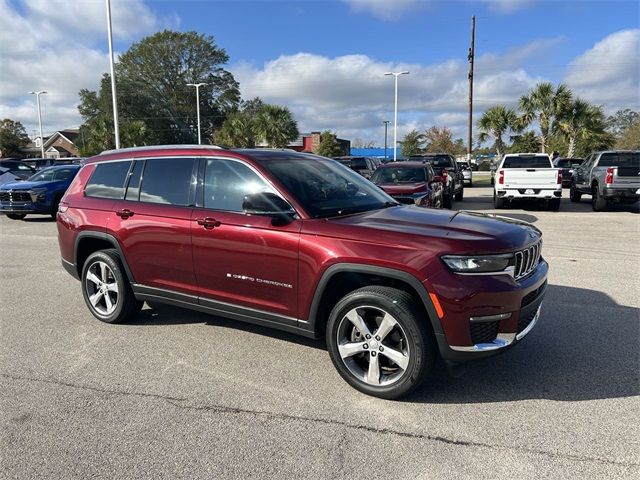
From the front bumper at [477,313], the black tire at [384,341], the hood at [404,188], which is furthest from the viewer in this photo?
the hood at [404,188]

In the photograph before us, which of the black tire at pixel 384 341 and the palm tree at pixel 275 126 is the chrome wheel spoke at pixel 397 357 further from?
the palm tree at pixel 275 126

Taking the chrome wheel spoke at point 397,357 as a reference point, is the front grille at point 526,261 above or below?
above

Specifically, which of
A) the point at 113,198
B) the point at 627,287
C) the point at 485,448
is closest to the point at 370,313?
the point at 485,448

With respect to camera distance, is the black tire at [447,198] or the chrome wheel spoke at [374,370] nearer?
the chrome wheel spoke at [374,370]

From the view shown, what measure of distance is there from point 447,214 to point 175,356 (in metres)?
2.68

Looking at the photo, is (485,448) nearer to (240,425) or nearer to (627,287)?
(240,425)

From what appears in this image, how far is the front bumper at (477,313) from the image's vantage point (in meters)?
3.22

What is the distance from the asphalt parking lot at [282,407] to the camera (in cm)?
281

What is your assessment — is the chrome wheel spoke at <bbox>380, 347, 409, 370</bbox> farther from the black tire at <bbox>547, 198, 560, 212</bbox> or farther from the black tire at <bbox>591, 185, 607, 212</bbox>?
the black tire at <bbox>591, 185, 607, 212</bbox>

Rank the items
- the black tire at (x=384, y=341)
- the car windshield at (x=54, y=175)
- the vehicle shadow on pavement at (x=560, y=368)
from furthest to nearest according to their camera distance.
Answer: the car windshield at (x=54, y=175)
the vehicle shadow on pavement at (x=560, y=368)
the black tire at (x=384, y=341)

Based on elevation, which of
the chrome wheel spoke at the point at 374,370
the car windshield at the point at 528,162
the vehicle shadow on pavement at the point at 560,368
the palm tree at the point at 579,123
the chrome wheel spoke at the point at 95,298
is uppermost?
the palm tree at the point at 579,123

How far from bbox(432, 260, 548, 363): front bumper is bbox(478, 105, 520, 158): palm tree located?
35.2 meters

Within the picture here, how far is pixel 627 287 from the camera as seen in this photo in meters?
6.36

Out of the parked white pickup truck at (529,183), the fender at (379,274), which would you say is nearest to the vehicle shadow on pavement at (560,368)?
the fender at (379,274)
